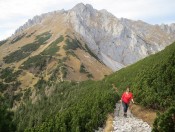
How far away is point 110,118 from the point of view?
3131 cm

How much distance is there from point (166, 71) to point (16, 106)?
6536 inches

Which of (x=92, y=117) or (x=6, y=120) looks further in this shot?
(x=6, y=120)

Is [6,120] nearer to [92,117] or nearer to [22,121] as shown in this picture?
[92,117]

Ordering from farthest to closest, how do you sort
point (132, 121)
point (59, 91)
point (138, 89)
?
1. point (59, 91)
2. point (138, 89)
3. point (132, 121)

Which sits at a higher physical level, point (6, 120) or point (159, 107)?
point (159, 107)

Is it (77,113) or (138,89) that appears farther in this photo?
(138,89)

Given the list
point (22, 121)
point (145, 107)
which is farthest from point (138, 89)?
point (22, 121)

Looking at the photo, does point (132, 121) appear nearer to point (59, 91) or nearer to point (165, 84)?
point (165, 84)

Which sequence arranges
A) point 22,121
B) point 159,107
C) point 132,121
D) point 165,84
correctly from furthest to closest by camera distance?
point 22,121
point 165,84
point 159,107
point 132,121

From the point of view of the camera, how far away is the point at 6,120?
145 ft

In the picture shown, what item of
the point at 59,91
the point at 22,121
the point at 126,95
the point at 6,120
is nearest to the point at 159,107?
the point at 126,95

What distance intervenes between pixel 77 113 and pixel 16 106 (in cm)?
16882

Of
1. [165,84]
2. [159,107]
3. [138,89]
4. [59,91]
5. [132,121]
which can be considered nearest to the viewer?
[132,121]

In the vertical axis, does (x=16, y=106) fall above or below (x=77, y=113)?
below
